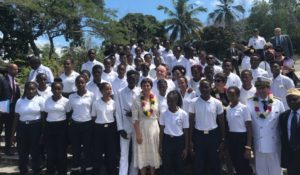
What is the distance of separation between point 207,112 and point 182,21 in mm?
44626

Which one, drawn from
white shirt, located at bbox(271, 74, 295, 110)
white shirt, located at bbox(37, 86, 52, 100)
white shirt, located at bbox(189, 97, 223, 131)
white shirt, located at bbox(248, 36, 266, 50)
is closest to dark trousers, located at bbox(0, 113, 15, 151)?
white shirt, located at bbox(37, 86, 52, 100)

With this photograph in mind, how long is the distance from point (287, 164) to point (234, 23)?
50333mm

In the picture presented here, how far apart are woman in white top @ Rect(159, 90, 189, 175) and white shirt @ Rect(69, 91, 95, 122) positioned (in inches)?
61.8

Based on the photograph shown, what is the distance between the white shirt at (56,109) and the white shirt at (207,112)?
99.0 inches

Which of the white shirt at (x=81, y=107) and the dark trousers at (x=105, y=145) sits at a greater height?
the white shirt at (x=81, y=107)

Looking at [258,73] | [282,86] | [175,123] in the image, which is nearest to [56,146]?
[175,123]

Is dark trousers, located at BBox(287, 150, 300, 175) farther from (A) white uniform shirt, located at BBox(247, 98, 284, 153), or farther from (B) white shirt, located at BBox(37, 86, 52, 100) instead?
(B) white shirt, located at BBox(37, 86, 52, 100)

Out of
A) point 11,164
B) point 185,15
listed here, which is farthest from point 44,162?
point 185,15

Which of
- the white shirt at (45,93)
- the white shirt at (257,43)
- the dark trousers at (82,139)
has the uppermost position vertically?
the white shirt at (257,43)

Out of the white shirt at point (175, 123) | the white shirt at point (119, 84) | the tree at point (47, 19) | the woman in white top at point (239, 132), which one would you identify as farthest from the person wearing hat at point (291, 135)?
the tree at point (47, 19)

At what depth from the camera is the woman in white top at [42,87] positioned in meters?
8.21

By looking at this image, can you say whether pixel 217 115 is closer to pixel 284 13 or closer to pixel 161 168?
pixel 161 168

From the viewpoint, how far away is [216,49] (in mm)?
40719

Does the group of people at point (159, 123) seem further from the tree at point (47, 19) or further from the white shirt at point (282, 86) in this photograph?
the tree at point (47, 19)
